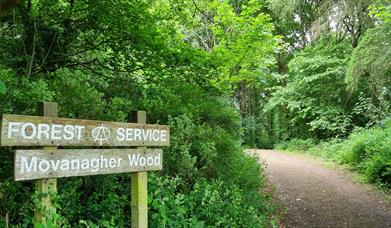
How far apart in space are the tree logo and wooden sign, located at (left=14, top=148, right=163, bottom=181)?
0.10 metres

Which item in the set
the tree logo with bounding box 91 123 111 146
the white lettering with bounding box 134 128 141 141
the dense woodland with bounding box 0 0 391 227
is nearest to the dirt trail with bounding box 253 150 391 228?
the dense woodland with bounding box 0 0 391 227

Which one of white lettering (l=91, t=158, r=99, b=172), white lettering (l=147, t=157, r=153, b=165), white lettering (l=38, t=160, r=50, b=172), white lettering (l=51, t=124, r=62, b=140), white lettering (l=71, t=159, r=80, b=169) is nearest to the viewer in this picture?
white lettering (l=38, t=160, r=50, b=172)

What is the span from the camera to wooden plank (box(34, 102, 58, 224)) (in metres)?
2.85

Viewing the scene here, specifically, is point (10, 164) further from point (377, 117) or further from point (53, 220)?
point (377, 117)

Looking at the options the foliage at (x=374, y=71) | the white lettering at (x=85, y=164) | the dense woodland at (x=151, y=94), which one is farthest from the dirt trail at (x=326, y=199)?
the white lettering at (x=85, y=164)

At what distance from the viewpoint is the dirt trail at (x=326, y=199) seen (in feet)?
23.2

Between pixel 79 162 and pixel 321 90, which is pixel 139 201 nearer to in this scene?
pixel 79 162

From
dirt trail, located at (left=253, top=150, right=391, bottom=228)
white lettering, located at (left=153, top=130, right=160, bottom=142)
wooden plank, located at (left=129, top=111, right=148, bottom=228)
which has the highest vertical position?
white lettering, located at (left=153, top=130, right=160, bottom=142)

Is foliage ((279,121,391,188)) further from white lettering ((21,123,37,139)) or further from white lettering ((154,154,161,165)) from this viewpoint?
white lettering ((21,123,37,139))

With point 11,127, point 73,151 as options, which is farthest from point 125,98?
point 11,127

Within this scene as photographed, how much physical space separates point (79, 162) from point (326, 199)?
716cm

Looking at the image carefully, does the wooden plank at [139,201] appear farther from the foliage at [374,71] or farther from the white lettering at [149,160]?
the foliage at [374,71]

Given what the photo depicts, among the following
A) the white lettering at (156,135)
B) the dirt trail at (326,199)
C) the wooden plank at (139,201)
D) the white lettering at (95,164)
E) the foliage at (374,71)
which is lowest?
the dirt trail at (326,199)

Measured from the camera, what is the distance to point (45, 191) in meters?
2.89
